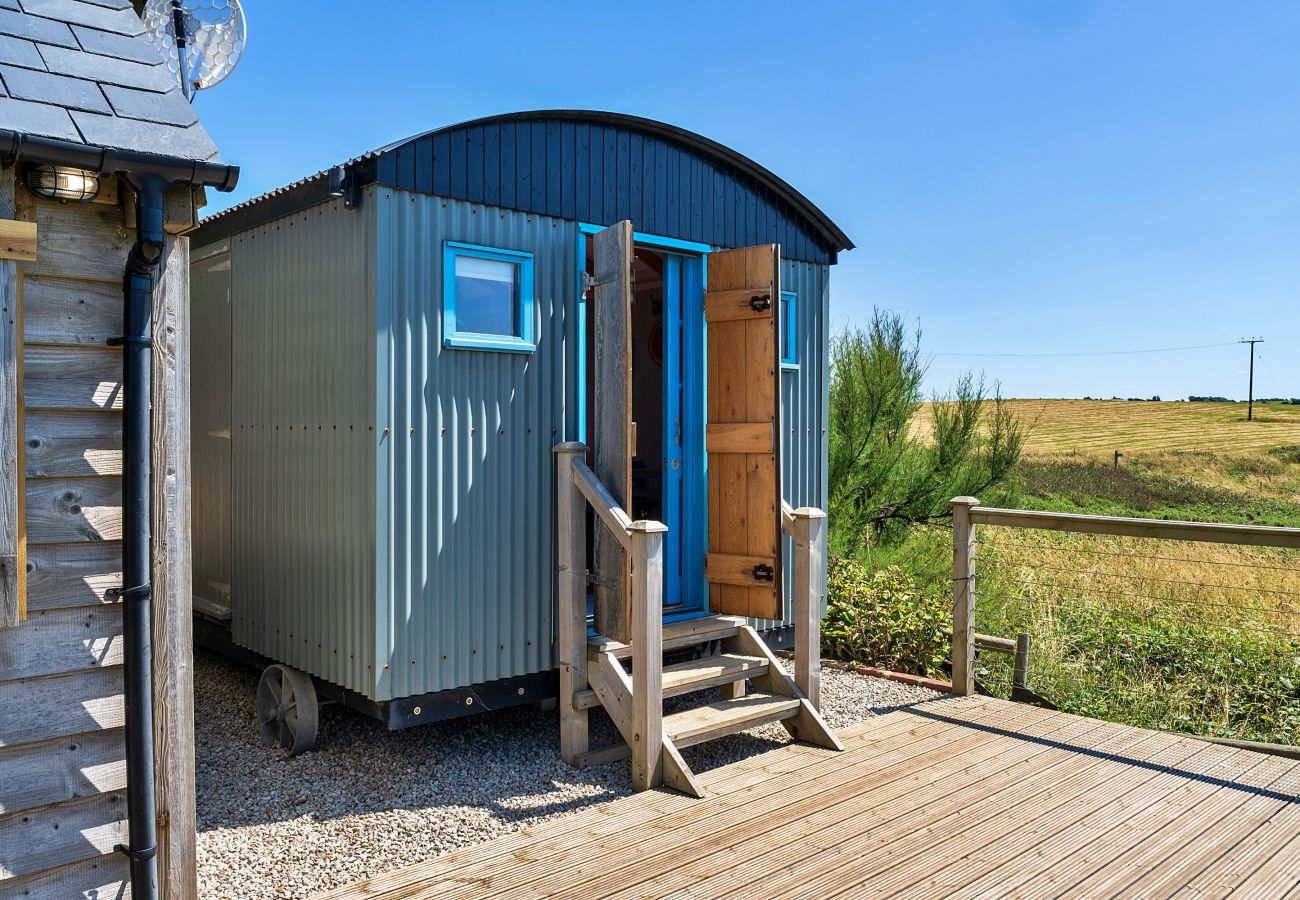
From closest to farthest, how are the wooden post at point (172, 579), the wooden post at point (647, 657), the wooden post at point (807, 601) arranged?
the wooden post at point (172, 579), the wooden post at point (647, 657), the wooden post at point (807, 601)

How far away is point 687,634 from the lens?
4.79 m

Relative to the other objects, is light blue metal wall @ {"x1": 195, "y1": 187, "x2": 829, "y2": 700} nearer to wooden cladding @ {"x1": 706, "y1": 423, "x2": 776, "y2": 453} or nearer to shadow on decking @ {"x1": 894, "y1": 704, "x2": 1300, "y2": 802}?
wooden cladding @ {"x1": 706, "y1": 423, "x2": 776, "y2": 453}

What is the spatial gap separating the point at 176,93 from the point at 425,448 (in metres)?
1.94

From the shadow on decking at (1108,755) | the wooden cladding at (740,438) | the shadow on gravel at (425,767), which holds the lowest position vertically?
the shadow on gravel at (425,767)

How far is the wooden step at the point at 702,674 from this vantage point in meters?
4.36

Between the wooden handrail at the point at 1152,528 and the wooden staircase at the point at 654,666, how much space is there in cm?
131

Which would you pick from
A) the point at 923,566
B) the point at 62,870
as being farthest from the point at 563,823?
the point at 923,566

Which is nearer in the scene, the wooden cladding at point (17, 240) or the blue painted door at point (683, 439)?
the wooden cladding at point (17, 240)

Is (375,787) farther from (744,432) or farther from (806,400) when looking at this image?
(806,400)

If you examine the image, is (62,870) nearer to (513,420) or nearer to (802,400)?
(513,420)

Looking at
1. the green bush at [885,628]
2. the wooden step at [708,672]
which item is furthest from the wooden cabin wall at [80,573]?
the green bush at [885,628]

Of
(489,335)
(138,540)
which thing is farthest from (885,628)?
(138,540)

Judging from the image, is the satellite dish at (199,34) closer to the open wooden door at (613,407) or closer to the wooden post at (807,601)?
the open wooden door at (613,407)

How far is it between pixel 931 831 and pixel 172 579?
2.92 m
